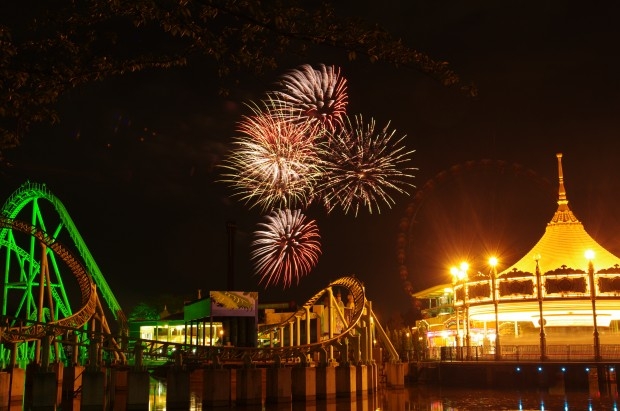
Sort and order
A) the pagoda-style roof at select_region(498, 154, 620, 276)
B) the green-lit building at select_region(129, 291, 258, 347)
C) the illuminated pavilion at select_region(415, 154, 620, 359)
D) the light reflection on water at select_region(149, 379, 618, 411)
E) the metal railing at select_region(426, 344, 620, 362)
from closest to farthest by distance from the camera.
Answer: the light reflection on water at select_region(149, 379, 618, 411), the metal railing at select_region(426, 344, 620, 362), the illuminated pavilion at select_region(415, 154, 620, 359), the green-lit building at select_region(129, 291, 258, 347), the pagoda-style roof at select_region(498, 154, 620, 276)

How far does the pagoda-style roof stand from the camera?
178ft

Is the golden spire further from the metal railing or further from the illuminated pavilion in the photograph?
the metal railing

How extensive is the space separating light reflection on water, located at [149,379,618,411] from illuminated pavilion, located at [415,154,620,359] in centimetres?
554

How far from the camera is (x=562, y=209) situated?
60125mm

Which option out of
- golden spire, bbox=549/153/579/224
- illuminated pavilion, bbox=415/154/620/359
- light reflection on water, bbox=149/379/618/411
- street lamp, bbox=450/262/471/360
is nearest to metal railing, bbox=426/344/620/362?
illuminated pavilion, bbox=415/154/620/359

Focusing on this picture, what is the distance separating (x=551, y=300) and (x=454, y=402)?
17.2m

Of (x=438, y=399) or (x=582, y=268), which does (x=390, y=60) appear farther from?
(x=582, y=268)

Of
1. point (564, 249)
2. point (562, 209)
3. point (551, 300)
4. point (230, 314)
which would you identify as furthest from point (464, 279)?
point (230, 314)

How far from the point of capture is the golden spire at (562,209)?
5888 centimetres

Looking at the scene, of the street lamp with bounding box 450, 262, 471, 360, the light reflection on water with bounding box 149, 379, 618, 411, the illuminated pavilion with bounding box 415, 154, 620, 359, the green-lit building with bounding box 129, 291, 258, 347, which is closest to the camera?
the light reflection on water with bounding box 149, 379, 618, 411

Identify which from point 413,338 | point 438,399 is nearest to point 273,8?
point 438,399

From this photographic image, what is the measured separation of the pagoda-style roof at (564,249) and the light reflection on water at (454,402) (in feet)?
41.4

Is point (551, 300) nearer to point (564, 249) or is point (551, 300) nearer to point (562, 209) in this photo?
point (564, 249)

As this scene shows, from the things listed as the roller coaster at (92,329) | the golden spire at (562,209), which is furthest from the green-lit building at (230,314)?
the golden spire at (562,209)
